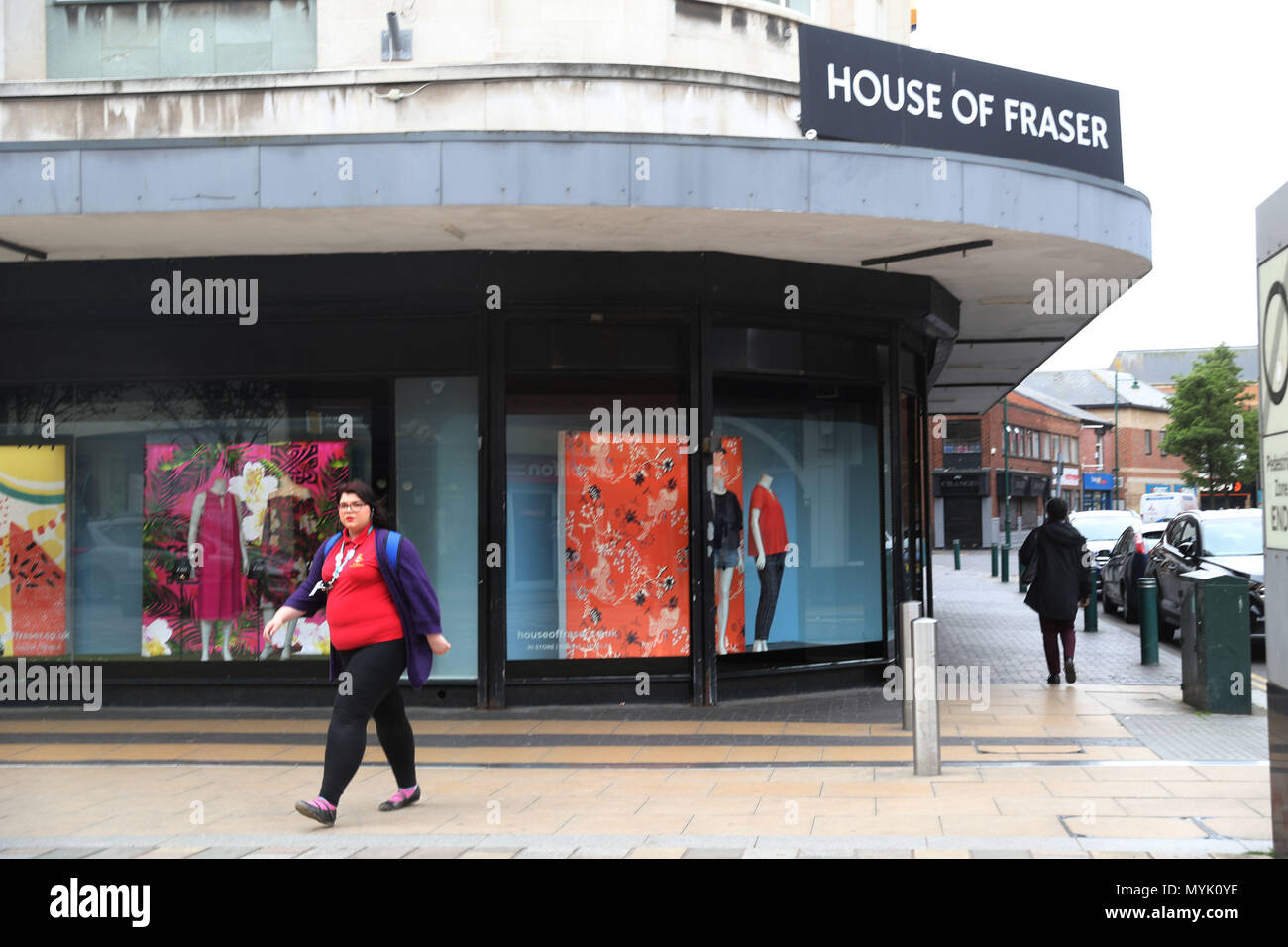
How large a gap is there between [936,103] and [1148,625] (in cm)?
607

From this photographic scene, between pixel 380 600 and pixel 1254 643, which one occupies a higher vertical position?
pixel 380 600

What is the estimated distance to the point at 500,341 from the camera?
1019 centimetres

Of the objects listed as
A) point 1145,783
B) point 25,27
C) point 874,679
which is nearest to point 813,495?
point 874,679

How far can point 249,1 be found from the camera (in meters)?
10.1

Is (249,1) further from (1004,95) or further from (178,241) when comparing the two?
(1004,95)

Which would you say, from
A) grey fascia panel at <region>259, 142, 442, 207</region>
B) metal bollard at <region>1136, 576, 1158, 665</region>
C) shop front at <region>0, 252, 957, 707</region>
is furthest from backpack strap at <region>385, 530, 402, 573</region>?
metal bollard at <region>1136, 576, 1158, 665</region>

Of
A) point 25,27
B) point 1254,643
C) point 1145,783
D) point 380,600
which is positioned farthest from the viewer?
point 1254,643

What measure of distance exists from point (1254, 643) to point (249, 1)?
11976mm

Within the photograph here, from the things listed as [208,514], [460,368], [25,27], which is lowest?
[208,514]

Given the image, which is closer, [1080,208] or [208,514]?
[1080,208]

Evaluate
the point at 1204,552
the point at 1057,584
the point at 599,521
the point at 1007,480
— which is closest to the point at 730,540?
the point at 599,521

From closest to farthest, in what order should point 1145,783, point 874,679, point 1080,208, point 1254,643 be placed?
point 1145,783
point 1080,208
point 874,679
point 1254,643

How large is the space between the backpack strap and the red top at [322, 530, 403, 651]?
0.07m

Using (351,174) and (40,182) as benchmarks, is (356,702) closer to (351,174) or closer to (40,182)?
(351,174)
